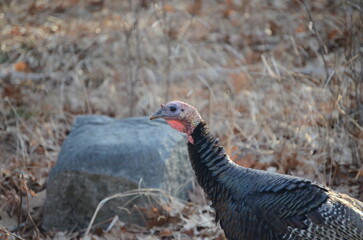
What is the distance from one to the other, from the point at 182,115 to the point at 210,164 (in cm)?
34

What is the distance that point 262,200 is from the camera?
3133 mm

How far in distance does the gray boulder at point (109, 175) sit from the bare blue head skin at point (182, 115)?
3.27ft

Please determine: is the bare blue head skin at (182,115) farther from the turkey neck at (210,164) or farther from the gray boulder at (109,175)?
the gray boulder at (109,175)

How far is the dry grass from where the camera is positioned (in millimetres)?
4750

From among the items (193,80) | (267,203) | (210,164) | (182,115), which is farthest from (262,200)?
(193,80)

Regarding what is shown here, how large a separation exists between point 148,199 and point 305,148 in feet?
4.76

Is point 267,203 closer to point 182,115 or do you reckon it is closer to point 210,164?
point 210,164

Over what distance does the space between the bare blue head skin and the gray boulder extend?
100 cm

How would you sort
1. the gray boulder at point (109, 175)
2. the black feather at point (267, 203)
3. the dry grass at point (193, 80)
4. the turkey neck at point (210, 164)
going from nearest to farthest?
the black feather at point (267, 203) < the turkey neck at point (210, 164) < the gray boulder at point (109, 175) < the dry grass at point (193, 80)

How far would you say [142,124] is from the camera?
4.95m

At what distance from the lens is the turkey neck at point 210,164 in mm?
3348

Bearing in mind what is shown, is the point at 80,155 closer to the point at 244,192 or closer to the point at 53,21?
the point at 244,192

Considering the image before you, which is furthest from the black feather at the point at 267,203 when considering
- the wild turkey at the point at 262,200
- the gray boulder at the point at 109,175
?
the gray boulder at the point at 109,175

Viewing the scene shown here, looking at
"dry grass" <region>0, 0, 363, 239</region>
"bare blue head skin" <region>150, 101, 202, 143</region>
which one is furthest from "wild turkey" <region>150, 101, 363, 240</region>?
"dry grass" <region>0, 0, 363, 239</region>
